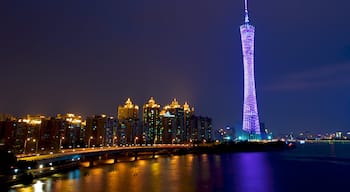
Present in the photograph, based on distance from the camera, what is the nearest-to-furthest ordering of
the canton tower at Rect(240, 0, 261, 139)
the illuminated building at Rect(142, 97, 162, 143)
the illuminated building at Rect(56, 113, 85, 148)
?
the canton tower at Rect(240, 0, 261, 139)
the illuminated building at Rect(56, 113, 85, 148)
the illuminated building at Rect(142, 97, 162, 143)

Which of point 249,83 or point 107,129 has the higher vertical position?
point 249,83

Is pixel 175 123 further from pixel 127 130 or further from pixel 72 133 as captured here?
pixel 72 133

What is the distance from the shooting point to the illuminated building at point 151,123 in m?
60.5

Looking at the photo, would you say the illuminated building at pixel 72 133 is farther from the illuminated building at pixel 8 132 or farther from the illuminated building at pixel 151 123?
the illuminated building at pixel 151 123

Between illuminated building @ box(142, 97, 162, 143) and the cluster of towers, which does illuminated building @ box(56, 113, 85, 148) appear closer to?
the cluster of towers

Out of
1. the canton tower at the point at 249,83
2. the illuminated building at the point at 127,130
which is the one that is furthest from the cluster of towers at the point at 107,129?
the canton tower at the point at 249,83

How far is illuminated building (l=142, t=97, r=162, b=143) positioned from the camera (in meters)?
60.5

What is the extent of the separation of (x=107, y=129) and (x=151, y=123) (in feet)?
51.6

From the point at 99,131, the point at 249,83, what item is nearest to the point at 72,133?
the point at 99,131

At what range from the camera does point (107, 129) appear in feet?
160

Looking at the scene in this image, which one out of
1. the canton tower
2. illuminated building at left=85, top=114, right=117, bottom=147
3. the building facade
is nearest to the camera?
the canton tower

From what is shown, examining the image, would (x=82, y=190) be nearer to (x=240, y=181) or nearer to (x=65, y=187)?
(x=65, y=187)

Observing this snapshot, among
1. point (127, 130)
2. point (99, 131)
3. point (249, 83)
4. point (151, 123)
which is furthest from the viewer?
point (151, 123)

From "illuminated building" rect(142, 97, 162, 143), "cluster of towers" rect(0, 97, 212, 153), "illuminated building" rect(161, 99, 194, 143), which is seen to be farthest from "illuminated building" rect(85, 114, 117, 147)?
"illuminated building" rect(161, 99, 194, 143)
